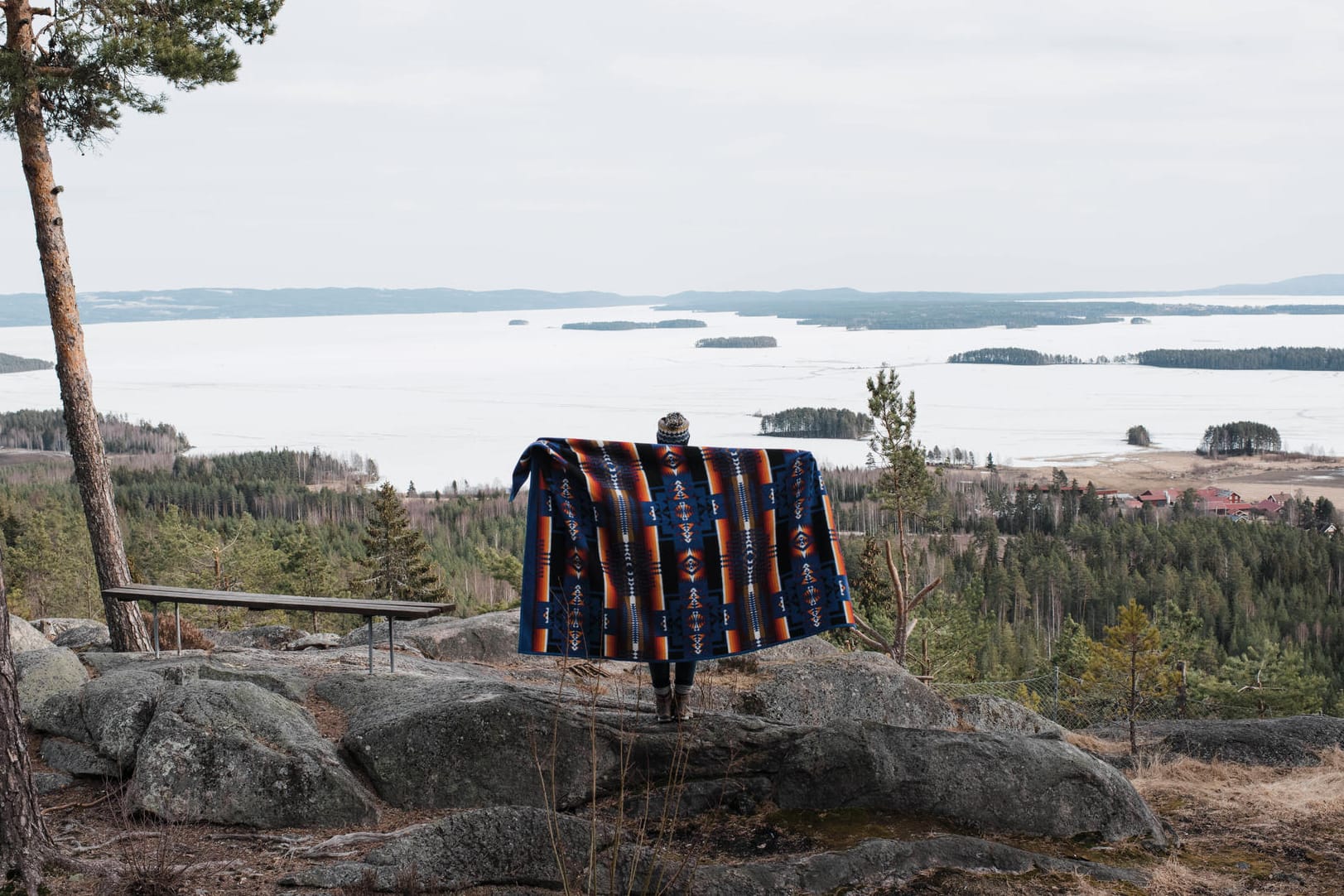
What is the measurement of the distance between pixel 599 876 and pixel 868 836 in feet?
5.76

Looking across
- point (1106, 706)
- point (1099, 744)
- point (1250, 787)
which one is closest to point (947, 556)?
point (1106, 706)

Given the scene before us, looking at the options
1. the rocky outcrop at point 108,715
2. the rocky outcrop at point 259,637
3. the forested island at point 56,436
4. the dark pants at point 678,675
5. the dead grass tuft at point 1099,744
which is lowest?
the forested island at point 56,436

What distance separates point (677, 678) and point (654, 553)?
88 centimetres

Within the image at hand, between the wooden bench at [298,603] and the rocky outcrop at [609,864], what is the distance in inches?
123

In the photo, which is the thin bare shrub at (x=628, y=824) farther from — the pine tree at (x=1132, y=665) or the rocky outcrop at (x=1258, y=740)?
the pine tree at (x=1132, y=665)

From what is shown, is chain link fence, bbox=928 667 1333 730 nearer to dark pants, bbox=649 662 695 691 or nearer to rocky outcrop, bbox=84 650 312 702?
rocky outcrop, bbox=84 650 312 702

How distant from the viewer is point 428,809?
22.2 feet

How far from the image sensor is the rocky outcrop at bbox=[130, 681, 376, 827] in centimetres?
635

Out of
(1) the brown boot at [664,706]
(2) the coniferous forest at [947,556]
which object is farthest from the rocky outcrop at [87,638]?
(2) the coniferous forest at [947,556]

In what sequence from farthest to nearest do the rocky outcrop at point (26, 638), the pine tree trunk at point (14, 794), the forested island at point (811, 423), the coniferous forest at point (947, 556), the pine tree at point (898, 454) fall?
1. the forested island at point (811, 423)
2. the coniferous forest at point (947, 556)
3. the pine tree at point (898, 454)
4. the rocky outcrop at point (26, 638)
5. the pine tree trunk at point (14, 794)

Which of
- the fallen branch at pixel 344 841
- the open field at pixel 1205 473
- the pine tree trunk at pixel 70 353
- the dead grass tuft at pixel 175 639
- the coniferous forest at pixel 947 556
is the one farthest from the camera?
the open field at pixel 1205 473

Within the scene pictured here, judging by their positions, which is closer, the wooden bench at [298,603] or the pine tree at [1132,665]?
the wooden bench at [298,603]

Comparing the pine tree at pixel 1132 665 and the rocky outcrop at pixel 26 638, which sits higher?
the rocky outcrop at pixel 26 638

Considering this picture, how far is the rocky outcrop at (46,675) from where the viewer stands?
8109mm
